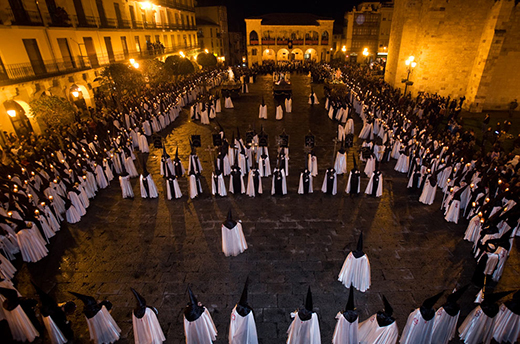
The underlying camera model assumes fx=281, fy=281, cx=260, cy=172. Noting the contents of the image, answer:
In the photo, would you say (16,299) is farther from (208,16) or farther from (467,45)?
(208,16)

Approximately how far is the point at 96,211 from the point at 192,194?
10.6 ft

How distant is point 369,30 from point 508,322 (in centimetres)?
4924

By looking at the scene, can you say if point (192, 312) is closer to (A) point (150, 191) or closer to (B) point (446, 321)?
(B) point (446, 321)

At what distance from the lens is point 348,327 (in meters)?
4.77

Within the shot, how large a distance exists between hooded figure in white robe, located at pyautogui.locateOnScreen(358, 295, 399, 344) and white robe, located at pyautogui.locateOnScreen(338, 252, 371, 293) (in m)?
1.24

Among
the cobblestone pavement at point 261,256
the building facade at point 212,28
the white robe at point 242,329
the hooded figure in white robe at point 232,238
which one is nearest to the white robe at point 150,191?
the cobblestone pavement at point 261,256

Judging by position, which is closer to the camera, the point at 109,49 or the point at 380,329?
the point at 380,329

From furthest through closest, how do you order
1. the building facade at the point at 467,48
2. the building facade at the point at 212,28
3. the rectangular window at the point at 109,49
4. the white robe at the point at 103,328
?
the building facade at the point at 212,28 < the rectangular window at the point at 109,49 < the building facade at the point at 467,48 < the white robe at the point at 103,328

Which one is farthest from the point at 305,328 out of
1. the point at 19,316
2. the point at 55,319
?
the point at 19,316

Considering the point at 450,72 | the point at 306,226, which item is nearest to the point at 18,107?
the point at 306,226

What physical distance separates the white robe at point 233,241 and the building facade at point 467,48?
1926 cm

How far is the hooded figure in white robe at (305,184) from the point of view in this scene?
9.84 m

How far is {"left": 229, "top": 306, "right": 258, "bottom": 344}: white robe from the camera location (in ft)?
15.7

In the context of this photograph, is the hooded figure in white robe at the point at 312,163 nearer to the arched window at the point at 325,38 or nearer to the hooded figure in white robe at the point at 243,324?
the hooded figure in white robe at the point at 243,324
